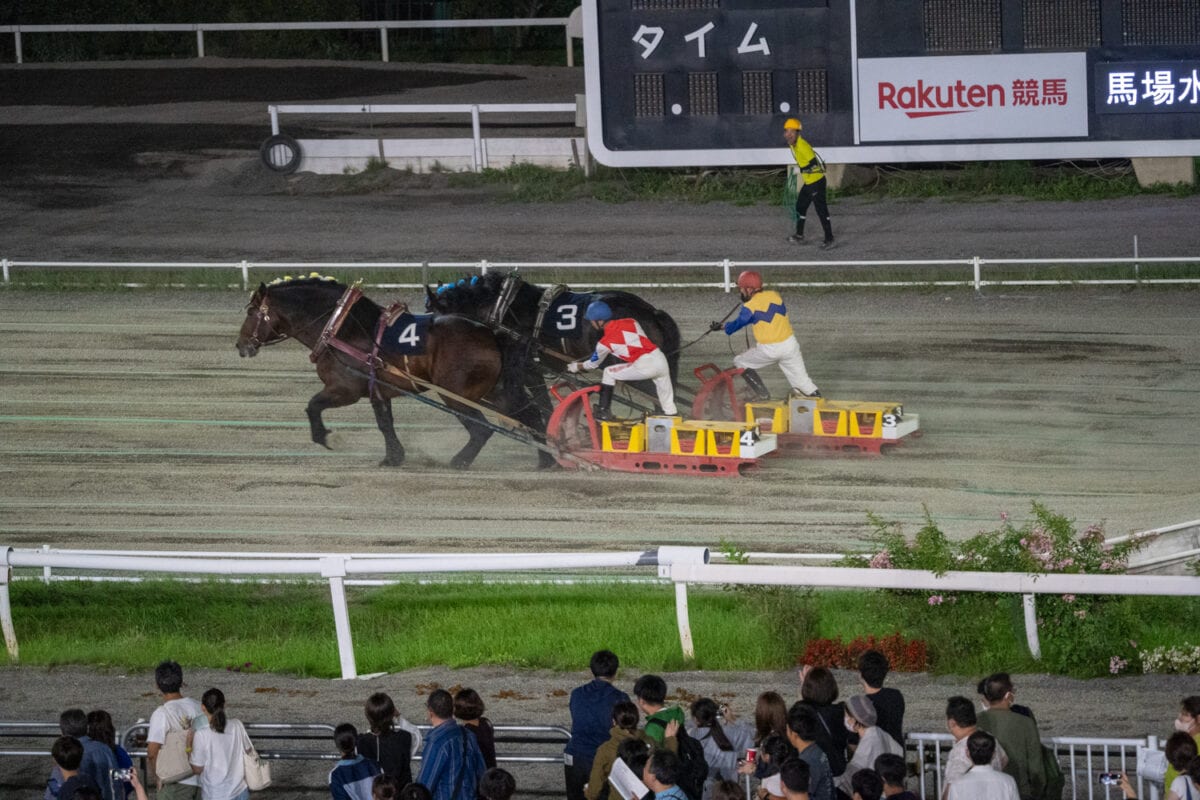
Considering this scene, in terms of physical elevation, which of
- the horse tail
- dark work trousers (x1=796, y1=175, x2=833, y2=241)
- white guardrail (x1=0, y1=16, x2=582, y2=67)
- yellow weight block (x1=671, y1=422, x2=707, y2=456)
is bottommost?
yellow weight block (x1=671, y1=422, x2=707, y2=456)

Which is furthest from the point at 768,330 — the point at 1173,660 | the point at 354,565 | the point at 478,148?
the point at 478,148

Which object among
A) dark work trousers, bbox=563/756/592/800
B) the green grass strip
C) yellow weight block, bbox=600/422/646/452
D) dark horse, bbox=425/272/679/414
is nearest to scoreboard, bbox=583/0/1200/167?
dark horse, bbox=425/272/679/414

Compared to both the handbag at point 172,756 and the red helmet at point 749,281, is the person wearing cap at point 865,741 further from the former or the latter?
Answer: the red helmet at point 749,281

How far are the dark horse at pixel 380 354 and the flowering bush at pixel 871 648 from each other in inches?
227

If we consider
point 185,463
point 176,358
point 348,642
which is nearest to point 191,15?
point 176,358

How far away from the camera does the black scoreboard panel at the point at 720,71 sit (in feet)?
57.9

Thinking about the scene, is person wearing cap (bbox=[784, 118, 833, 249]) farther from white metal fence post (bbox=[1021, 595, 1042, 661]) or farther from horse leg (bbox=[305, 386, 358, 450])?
white metal fence post (bbox=[1021, 595, 1042, 661])

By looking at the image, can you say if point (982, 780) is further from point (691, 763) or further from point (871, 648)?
point (871, 648)

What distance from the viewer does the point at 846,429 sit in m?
15.4

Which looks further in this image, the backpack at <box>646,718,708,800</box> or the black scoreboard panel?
the black scoreboard panel

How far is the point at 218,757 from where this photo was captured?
756cm

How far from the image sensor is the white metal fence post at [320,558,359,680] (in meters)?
10.3

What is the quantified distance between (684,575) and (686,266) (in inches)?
435

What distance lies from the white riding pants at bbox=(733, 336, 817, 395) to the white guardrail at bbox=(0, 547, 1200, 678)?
5.26 meters
